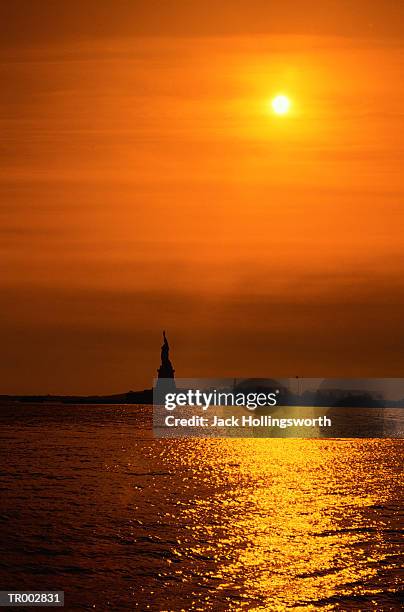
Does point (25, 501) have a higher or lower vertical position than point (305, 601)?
higher

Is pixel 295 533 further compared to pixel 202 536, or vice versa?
pixel 295 533

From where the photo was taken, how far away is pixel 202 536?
5012cm

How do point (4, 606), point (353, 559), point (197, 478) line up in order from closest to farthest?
point (4, 606)
point (353, 559)
point (197, 478)

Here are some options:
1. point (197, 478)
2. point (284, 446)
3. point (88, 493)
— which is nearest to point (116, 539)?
point (88, 493)

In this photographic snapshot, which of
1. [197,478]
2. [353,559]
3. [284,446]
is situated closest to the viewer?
[353,559]

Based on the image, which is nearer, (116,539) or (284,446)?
(116,539)

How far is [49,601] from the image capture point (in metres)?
35.2

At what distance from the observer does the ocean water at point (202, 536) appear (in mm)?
36719

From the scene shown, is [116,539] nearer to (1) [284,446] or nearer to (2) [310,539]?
(2) [310,539]

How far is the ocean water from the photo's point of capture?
36.7m

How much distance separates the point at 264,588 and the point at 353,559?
8.12 meters

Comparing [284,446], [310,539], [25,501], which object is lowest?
[310,539]

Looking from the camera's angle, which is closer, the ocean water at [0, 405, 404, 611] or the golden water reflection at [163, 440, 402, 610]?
the ocean water at [0, 405, 404, 611]

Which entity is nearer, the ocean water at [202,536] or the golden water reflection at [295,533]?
the ocean water at [202,536]
